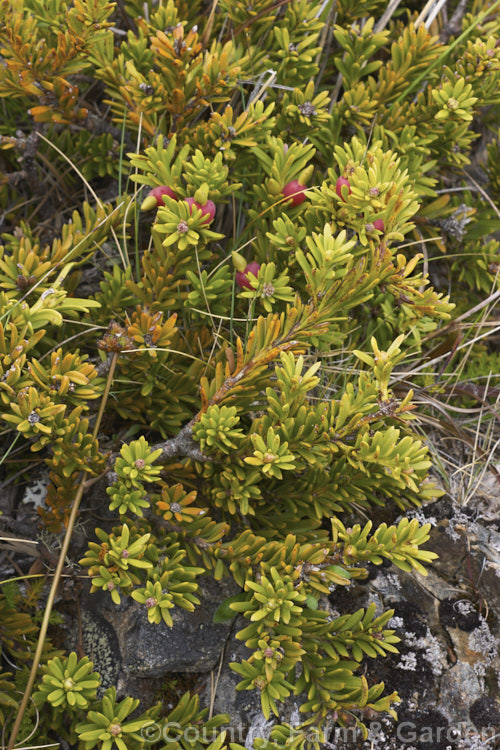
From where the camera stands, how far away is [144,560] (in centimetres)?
209

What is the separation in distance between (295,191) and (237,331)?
639mm

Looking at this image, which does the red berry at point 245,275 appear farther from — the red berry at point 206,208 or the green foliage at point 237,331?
the red berry at point 206,208

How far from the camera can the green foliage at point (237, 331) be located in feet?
6.72

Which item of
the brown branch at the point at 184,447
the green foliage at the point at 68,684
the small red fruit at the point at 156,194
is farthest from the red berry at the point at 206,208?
the green foliage at the point at 68,684

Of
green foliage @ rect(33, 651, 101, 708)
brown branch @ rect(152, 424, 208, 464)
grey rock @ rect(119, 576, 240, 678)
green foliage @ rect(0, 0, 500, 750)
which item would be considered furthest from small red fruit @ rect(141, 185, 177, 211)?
green foliage @ rect(33, 651, 101, 708)

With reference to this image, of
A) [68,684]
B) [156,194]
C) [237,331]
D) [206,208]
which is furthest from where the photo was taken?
[237,331]

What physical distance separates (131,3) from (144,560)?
284cm

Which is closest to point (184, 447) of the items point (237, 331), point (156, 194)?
point (237, 331)

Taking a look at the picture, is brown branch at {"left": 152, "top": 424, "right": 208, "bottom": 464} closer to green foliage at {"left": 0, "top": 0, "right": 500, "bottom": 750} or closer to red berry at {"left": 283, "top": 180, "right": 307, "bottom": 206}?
green foliage at {"left": 0, "top": 0, "right": 500, "bottom": 750}

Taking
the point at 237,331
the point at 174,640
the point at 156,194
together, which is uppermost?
the point at 156,194

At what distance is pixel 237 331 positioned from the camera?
2.68 meters

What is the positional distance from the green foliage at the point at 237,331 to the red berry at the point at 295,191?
20mm

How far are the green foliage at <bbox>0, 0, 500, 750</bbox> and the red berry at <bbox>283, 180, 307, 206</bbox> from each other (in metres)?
0.02

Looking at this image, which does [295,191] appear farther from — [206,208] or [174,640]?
[174,640]
